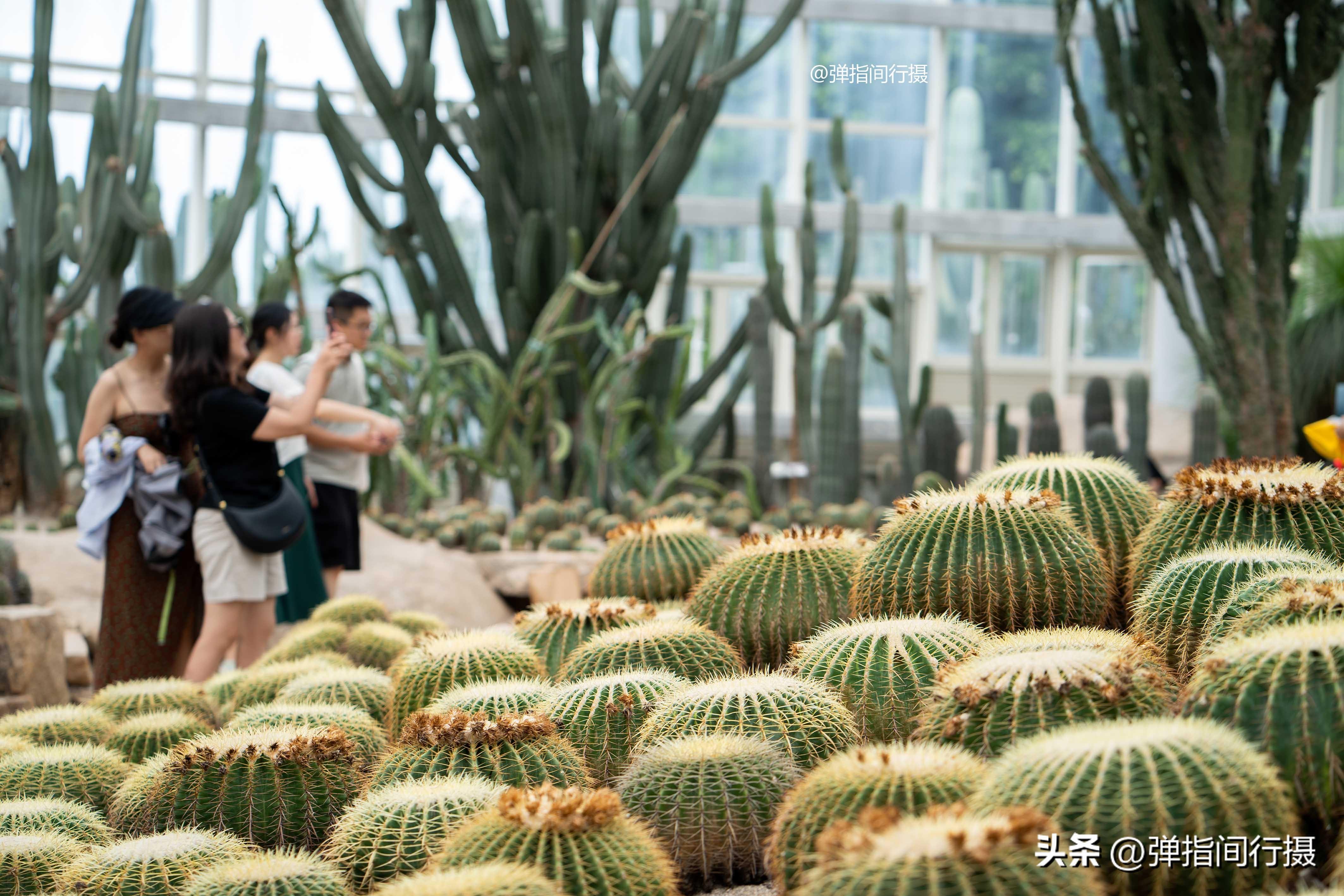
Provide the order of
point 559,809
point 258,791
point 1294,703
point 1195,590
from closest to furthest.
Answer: point 1294,703
point 559,809
point 1195,590
point 258,791

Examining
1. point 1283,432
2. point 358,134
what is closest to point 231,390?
point 1283,432

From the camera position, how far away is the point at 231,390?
3.81 meters

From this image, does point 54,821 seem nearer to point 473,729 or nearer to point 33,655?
point 473,729

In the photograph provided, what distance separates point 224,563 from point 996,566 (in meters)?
2.61

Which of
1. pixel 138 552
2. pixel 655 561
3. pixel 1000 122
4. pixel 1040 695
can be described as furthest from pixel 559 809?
pixel 1000 122

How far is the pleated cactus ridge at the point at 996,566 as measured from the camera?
225 centimetres

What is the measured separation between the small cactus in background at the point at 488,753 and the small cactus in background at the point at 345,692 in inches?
23.1

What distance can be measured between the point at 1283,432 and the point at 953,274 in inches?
360

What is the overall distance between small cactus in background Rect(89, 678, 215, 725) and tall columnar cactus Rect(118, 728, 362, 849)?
78 centimetres

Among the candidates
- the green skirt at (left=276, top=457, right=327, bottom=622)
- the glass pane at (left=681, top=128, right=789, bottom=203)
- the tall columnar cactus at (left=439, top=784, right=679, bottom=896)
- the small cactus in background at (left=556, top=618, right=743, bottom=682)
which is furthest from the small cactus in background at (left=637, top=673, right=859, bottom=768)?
the glass pane at (left=681, top=128, right=789, bottom=203)

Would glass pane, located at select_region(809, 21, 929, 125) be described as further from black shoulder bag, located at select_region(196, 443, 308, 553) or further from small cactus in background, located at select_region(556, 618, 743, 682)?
small cactus in background, located at select_region(556, 618, 743, 682)

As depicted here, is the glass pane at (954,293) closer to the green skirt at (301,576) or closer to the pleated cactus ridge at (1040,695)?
the green skirt at (301,576)

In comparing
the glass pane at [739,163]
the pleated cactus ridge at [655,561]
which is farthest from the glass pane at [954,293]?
the pleated cactus ridge at [655,561]

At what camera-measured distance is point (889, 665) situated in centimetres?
207
